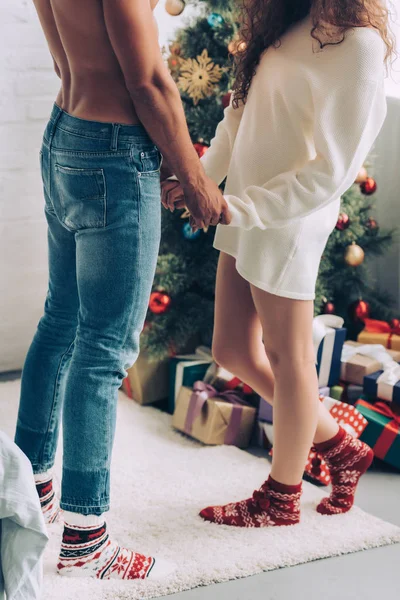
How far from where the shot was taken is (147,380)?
2.47 meters

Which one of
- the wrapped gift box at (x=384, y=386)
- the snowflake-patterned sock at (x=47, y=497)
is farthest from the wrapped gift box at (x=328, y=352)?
the snowflake-patterned sock at (x=47, y=497)

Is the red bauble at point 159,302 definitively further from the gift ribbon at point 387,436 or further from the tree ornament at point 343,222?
the gift ribbon at point 387,436

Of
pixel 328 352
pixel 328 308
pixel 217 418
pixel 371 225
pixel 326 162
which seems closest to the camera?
pixel 326 162

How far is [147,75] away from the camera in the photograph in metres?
1.20

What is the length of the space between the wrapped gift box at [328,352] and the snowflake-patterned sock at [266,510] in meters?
0.65

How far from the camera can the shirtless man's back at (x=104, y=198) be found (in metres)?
1.20

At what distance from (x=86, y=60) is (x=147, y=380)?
141 cm

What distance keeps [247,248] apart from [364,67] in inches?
15.8

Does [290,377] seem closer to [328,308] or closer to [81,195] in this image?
[81,195]

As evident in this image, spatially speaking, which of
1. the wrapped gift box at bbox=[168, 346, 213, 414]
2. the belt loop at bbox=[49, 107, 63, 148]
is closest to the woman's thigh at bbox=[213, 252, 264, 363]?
the belt loop at bbox=[49, 107, 63, 148]

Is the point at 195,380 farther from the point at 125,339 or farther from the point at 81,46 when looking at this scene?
the point at 81,46

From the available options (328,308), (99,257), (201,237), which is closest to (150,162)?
(99,257)

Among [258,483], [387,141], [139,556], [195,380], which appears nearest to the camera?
[139,556]

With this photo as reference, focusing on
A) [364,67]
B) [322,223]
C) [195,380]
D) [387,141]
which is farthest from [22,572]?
[387,141]
